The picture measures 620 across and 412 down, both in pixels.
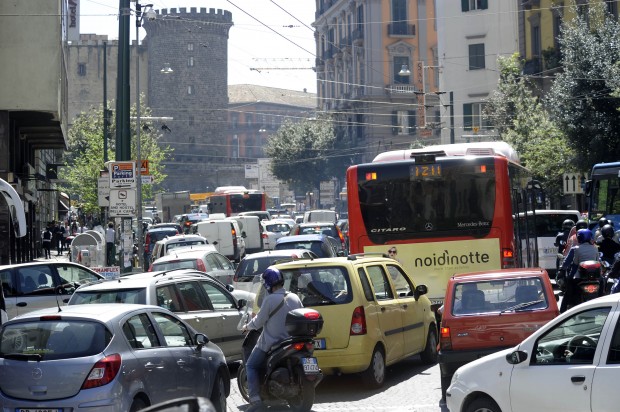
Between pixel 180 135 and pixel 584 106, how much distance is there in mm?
90467

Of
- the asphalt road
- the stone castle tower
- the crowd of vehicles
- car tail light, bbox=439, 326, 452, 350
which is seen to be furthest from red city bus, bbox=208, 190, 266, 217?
car tail light, bbox=439, 326, 452, 350

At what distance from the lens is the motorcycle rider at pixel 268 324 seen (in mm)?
10859

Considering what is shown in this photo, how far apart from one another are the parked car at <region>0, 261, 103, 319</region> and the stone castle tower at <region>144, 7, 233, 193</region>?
95.7m

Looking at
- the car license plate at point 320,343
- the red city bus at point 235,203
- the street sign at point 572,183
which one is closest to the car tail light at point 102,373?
the car license plate at point 320,343

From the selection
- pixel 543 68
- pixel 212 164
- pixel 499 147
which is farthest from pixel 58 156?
pixel 212 164

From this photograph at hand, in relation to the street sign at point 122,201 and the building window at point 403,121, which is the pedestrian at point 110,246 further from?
the building window at point 403,121

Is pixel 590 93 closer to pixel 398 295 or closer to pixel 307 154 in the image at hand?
pixel 398 295

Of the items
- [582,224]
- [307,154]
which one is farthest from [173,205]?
[582,224]

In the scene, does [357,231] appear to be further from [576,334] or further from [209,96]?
[209,96]

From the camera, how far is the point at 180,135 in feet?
417

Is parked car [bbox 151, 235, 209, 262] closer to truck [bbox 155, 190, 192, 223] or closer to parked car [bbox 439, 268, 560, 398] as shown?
parked car [bbox 439, 268, 560, 398]

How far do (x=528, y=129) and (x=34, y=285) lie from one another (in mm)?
33606

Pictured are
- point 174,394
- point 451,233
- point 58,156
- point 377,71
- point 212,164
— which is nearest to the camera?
point 174,394

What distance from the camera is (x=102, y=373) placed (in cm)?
970
